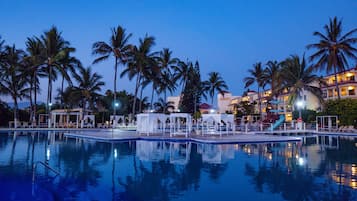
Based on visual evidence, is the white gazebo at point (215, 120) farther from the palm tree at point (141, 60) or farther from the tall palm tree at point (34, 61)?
the tall palm tree at point (34, 61)

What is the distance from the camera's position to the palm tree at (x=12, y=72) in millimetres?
28781

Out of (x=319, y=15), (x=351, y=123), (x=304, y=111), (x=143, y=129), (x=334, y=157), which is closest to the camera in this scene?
(x=334, y=157)

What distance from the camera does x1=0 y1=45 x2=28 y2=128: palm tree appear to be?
94.4ft

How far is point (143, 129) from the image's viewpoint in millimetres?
21234

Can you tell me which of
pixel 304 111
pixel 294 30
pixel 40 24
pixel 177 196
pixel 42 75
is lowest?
pixel 177 196

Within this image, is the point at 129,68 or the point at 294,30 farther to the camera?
the point at 294,30

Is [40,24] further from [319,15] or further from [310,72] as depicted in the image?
[319,15]

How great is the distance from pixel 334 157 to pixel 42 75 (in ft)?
93.6

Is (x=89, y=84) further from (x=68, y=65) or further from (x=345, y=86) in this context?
(x=345, y=86)

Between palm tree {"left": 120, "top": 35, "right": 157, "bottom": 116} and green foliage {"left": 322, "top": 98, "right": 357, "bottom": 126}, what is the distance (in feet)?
62.2

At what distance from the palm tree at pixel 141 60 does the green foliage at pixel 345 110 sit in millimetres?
18945

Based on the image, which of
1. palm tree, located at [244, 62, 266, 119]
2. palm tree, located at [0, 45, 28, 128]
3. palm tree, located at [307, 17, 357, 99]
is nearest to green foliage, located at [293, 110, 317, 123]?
palm tree, located at [307, 17, 357, 99]

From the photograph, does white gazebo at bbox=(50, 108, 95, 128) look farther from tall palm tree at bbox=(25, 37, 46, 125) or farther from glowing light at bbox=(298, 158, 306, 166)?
glowing light at bbox=(298, 158, 306, 166)

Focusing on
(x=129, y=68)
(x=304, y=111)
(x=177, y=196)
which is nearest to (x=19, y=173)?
(x=177, y=196)
